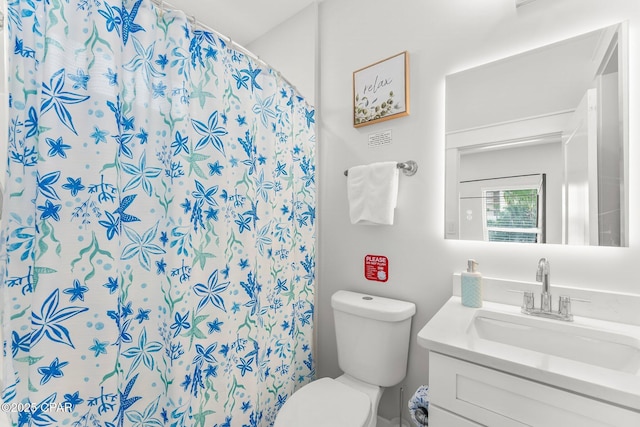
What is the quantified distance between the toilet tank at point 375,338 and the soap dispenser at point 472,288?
11.6 inches

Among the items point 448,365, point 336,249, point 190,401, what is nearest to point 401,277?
Result: point 336,249

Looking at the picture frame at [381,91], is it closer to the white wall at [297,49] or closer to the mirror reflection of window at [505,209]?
the white wall at [297,49]

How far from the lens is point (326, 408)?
1.14 m

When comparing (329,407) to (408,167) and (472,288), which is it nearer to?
(472,288)

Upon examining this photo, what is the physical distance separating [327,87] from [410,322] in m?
1.46

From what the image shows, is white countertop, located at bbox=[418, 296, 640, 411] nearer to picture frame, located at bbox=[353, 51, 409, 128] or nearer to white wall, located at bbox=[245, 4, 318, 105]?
picture frame, located at bbox=[353, 51, 409, 128]

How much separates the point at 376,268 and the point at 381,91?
38.2 inches

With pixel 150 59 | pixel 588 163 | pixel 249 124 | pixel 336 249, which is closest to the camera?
pixel 150 59

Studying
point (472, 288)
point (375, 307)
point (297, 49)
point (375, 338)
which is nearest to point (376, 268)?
point (375, 307)

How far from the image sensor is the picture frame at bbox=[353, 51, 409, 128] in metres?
1.41

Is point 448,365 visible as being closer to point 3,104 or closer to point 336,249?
point 336,249

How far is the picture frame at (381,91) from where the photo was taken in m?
1.41

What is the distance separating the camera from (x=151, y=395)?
90 cm

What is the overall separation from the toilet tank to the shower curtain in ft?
1.22
